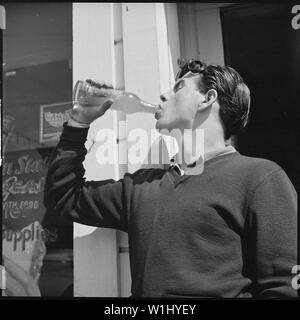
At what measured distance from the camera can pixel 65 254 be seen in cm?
163

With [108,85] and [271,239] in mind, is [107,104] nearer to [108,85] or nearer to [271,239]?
[108,85]

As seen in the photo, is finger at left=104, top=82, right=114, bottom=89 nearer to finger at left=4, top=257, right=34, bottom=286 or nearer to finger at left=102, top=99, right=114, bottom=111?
finger at left=102, top=99, right=114, bottom=111

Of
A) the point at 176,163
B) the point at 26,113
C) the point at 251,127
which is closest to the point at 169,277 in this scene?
the point at 176,163

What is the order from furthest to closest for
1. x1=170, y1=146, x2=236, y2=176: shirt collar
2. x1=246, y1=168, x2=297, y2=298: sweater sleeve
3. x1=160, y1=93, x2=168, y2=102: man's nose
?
x1=160, y1=93, x2=168, y2=102: man's nose < x1=170, y1=146, x2=236, y2=176: shirt collar < x1=246, y1=168, x2=297, y2=298: sweater sleeve

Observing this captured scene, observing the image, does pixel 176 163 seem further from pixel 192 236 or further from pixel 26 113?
pixel 26 113

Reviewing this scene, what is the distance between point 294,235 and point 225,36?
991 millimetres

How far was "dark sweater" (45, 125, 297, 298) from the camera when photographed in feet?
4.25

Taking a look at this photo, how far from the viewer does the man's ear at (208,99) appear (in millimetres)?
1511

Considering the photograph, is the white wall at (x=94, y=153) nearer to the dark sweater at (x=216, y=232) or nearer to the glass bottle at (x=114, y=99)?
the glass bottle at (x=114, y=99)

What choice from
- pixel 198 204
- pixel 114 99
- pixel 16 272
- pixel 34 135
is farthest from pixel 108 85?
pixel 16 272

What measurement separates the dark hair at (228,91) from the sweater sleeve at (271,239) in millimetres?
311

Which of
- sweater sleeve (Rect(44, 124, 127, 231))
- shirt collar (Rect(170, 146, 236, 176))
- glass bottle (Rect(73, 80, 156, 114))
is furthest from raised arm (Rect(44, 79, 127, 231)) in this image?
shirt collar (Rect(170, 146, 236, 176))


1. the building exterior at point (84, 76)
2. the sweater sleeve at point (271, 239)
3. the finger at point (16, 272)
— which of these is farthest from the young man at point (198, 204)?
the finger at point (16, 272)

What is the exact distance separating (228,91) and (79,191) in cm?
71
